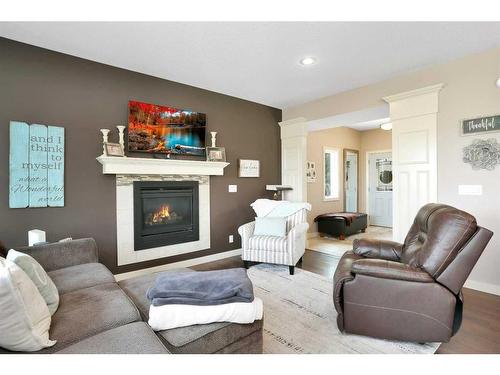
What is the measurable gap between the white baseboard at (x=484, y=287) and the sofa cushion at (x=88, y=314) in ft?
11.1

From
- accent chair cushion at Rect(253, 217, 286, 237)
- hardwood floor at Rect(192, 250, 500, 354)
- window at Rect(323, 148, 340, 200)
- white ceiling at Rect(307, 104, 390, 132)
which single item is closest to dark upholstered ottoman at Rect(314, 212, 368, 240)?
window at Rect(323, 148, 340, 200)

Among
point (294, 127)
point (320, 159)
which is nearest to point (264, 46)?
point (294, 127)

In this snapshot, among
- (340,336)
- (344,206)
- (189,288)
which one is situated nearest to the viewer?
(189,288)

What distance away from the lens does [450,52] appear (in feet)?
8.98

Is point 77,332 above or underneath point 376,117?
underneath

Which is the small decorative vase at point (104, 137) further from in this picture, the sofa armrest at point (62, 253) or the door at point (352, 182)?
the door at point (352, 182)

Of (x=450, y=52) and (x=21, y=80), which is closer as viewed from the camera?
(x=21, y=80)

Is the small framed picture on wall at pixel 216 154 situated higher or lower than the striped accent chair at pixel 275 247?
higher

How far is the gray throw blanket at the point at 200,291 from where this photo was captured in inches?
53.2

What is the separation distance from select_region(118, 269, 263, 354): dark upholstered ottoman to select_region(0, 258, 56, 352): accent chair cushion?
0.48m

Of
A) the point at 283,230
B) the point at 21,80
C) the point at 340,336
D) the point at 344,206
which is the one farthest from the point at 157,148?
the point at 344,206

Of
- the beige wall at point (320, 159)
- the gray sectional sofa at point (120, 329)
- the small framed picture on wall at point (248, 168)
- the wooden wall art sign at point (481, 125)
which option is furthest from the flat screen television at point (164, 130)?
the wooden wall art sign at point (481, 125)

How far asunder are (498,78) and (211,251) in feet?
13.1

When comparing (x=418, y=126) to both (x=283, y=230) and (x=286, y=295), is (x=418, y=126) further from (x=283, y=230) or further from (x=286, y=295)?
(x=286, y=295)
